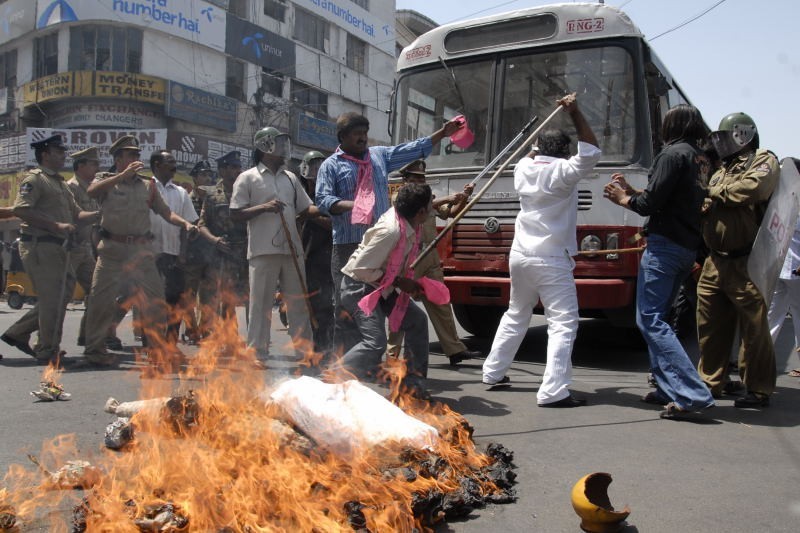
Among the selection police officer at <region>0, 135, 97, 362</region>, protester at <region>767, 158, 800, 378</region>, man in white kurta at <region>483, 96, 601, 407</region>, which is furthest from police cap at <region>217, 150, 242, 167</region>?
protester at <region>767, 158, 800, 378</region>

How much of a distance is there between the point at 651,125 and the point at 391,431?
453 cm

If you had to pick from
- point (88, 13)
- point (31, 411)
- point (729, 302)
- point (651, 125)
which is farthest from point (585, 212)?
point (88, 13)

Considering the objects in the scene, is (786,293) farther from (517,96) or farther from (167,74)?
(167,74)

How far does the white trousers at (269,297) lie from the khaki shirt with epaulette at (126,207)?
1186 millimetres

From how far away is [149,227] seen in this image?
644 centimetres

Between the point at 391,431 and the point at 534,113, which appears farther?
the point at 534,113

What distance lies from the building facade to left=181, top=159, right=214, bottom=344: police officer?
58.7ft

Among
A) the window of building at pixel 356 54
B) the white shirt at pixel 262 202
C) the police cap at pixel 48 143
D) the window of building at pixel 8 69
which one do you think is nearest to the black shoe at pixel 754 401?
the white shirt at pixel 262 202

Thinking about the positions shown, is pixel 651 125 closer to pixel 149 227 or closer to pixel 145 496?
pixel 149 227

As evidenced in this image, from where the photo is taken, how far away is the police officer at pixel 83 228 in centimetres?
677

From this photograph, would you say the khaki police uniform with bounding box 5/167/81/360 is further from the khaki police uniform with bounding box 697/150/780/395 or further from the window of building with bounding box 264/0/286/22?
the window of building with bounding box 264/0/286/22

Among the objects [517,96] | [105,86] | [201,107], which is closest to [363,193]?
[517,96]

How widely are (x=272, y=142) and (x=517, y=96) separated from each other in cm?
255

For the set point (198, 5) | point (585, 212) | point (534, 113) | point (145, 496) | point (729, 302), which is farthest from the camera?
point (198, 5)
